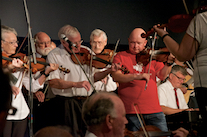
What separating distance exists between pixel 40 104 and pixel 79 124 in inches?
19.0

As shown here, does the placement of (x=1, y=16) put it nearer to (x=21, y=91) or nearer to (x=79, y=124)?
(x=21, y=91)

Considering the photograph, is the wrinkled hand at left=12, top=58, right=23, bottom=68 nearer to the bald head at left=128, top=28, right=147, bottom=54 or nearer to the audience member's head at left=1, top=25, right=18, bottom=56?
the audience member's head at left=1, top=25, right=18, bottom=56

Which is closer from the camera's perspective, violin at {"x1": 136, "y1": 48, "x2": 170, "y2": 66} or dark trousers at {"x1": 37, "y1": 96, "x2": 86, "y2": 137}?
dark trousers at {"x1": 37, "y1": 96, "x2": 86, "y2": 137}

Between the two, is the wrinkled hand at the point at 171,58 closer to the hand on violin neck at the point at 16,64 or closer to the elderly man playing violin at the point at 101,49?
the elderly man playing violin at the point at 101,49

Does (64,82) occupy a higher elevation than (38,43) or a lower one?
lower

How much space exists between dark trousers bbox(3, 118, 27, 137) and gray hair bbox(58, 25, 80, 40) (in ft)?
3.27

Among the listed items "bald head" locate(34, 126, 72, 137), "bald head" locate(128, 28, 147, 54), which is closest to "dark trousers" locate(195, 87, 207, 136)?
"bald head" locate(34, 126, 72, 137)

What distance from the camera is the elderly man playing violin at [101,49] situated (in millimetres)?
2690

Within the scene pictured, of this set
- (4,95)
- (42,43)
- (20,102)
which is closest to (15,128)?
(20,102)

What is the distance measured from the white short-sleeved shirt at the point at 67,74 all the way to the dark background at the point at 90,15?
0.28 metres

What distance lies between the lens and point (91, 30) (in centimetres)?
284

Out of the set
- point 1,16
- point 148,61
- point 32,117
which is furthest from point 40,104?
point 148,61

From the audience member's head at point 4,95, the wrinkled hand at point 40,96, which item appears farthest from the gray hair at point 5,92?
the wrinkled hand at point 40,96

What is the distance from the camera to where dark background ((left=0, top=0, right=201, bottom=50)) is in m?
2.54
